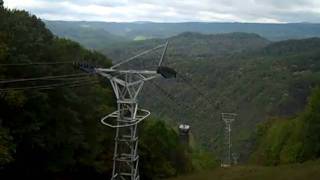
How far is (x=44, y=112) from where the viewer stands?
Answer: 107 feet

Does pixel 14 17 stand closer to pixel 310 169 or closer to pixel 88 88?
pixel 88 88

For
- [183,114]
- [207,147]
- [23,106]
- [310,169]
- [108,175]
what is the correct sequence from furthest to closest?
1. [183,114]
2. [207,147]
3. [108,175]
4. [310,169]
5. [23,106]

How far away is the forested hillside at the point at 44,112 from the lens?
30.2m

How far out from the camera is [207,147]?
474 ft

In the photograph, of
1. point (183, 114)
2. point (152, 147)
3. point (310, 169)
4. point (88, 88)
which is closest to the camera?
point (310, 169)

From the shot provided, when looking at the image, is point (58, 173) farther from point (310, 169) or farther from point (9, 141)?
point (310, 169)

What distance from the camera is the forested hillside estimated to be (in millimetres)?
30203

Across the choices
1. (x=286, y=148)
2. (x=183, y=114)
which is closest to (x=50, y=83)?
(x=286, y=148)

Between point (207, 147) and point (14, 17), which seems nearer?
point (14, 17)

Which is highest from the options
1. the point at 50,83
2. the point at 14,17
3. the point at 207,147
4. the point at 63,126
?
the point at 14,17

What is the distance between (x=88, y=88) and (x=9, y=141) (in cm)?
1145

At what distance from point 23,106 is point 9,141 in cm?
274

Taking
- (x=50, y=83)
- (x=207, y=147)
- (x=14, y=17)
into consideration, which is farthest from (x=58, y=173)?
(x=207, y=147)

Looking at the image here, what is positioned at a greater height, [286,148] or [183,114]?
[286,148]
